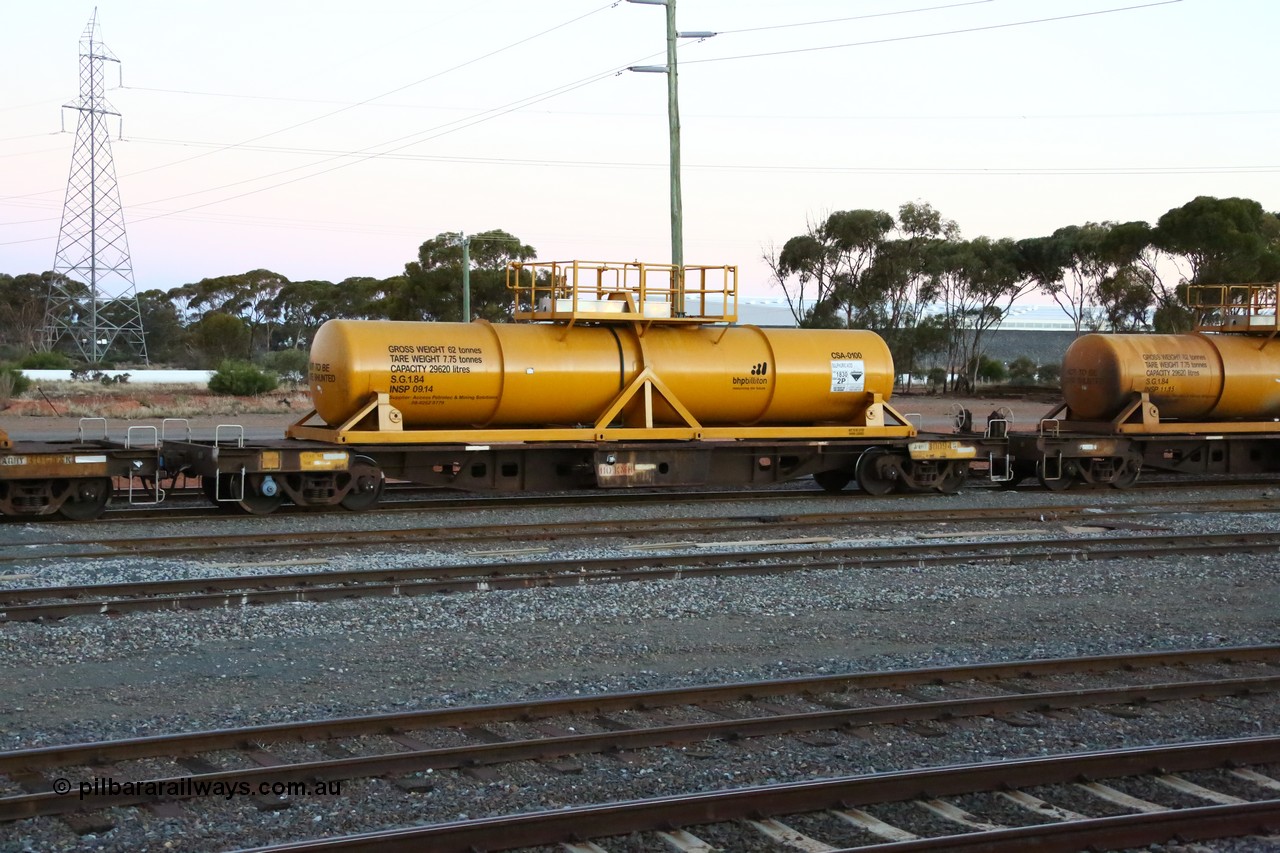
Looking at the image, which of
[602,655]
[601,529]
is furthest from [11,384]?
[602,655]

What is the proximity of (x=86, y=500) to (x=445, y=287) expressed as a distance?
44428mm

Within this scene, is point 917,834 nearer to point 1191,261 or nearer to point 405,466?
point 405,466

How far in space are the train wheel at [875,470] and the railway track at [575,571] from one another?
4.46 metres

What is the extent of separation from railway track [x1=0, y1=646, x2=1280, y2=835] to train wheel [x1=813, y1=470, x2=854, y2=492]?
1205cm

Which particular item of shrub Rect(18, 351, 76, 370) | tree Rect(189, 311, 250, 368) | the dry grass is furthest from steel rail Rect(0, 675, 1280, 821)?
tree Rect(189, 311, 250, 368)

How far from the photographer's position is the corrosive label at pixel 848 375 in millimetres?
20078

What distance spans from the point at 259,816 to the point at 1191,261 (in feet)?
170

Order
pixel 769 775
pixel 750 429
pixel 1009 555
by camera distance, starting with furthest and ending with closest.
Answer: pixel 750 429 → pixel 1009 555 → pixel 769 775

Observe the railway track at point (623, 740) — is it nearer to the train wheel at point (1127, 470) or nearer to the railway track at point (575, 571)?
the railway track at point (575, 571)

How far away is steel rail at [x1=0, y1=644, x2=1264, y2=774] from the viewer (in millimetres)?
6461

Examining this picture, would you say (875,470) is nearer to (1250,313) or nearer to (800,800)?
(1250,313)

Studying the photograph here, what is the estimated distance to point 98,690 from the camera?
816cm

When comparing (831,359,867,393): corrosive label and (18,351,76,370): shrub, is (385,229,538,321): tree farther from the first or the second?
(831,359,867,393): corrosive label

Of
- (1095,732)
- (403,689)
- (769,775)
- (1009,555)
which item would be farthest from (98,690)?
(1009,555)
